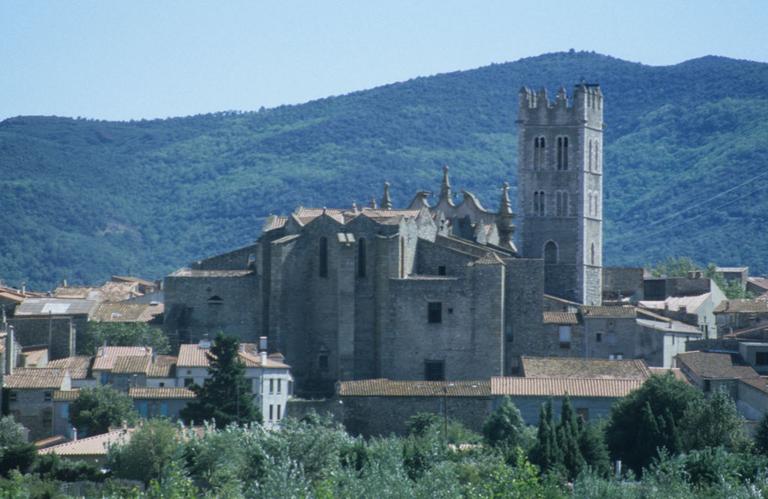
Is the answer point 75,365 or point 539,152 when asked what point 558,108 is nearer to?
point 539,152

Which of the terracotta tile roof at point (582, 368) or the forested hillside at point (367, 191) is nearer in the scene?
the terracotta tile roof at point (582, 368)

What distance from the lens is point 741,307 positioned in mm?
90562

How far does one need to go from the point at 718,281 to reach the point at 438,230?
31.4 metres

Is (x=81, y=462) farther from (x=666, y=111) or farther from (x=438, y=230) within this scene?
(x=666, y=111)

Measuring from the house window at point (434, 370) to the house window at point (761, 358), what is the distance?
36.2ft

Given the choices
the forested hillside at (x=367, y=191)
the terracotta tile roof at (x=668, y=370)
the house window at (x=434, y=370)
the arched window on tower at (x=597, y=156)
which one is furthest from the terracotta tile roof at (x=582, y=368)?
the forested hillside at (x=367, y=191)

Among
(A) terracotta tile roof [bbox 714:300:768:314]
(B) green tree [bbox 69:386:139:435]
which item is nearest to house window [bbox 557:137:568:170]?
(A) terracotta tile roof [bbox 714:300:768:314]

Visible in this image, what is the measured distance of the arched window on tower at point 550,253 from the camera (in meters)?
91.8

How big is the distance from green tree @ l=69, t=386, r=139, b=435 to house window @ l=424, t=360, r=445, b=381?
1129 cm

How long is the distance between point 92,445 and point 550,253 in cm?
3168

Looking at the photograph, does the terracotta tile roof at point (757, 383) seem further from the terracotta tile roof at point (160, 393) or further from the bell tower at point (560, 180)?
the bell tower at point (560, 180)

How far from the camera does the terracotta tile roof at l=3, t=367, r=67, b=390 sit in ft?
236

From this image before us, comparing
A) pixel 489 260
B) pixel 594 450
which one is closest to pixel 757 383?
pixel 489 260

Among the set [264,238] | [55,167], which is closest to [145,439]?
[264,238]
